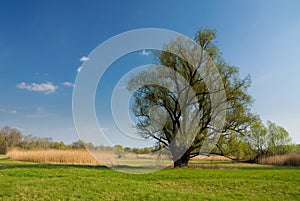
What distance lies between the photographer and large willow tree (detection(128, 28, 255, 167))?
20.2m

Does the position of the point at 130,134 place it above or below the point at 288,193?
above

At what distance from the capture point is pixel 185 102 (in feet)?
66.7

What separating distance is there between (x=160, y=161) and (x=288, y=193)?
1119 centimetres

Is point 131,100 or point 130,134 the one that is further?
point 131,100

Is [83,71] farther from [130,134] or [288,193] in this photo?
[288,193]

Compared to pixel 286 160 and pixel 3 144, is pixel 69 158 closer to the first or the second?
pixel 286 160

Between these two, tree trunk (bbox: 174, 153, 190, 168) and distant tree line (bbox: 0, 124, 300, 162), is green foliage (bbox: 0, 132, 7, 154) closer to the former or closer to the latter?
distant tree line (bbox: 0, 124, 300, 162)

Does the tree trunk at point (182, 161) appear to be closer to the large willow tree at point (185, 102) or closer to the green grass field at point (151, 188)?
the large willow tree at point (185, 102)

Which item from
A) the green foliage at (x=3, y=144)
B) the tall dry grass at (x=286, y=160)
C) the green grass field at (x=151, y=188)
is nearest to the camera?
the green grass field at (x=151, y=188)

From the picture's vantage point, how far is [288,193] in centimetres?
1005

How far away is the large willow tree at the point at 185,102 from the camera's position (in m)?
20.2

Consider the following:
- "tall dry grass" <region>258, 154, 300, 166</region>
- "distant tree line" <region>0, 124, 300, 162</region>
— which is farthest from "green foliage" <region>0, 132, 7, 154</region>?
"tall dry grass" <region>258, 154, 300, 166</region>

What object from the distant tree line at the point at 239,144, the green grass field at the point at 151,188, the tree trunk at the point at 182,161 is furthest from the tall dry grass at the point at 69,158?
the green grass field at the point at 151,188

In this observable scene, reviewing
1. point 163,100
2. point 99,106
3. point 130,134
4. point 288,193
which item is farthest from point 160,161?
point 288,193
